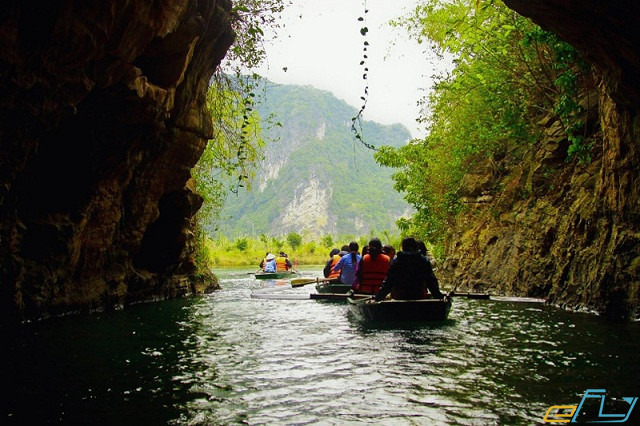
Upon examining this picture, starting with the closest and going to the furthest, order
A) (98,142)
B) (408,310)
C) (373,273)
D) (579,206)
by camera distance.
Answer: (408,310) → (98,142) → (373,273) → (579,206)

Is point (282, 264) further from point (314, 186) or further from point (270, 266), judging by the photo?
point (314, 186)

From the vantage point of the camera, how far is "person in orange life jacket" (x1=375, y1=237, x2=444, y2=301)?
9.69 m

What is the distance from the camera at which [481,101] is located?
19578mm

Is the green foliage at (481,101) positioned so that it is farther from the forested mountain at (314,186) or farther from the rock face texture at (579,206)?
the forested mountain at (314,186)

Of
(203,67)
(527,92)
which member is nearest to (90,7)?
(203,67)

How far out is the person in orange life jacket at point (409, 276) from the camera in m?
9.69

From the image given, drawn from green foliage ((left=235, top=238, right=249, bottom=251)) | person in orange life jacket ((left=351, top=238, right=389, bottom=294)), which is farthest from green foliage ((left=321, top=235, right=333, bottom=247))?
person in orange life jacket ((left=351, top=238, right=389, bottom=294))

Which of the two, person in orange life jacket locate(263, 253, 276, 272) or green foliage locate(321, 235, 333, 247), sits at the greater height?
green foliage locate(321, 235, 333, 247)

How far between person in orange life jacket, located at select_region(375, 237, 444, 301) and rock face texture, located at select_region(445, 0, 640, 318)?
12.2ft

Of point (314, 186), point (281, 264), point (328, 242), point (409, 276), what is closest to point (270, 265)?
point (281, 264)

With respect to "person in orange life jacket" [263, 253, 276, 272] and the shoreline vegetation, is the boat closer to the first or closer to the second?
"person in orange life jacket" [263, 253, 276, 272]

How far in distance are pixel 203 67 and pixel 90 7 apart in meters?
5.81

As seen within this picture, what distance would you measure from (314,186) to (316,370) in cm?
11722

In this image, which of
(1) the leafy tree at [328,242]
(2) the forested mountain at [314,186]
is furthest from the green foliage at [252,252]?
(2) the forested mountain at [314,186]
